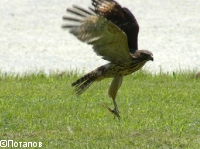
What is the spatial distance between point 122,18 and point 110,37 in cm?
65

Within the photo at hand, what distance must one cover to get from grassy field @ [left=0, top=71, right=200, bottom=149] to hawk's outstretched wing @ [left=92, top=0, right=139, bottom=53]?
2.91 ft

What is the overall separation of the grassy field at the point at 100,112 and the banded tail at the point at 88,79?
31cm

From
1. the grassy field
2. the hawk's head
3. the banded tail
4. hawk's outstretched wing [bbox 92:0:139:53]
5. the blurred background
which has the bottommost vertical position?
the blurred background

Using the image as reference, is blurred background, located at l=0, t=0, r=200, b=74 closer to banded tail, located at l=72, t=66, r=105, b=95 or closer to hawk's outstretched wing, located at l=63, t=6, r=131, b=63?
banded tail, located at l=72, t=66, r=105, b=95

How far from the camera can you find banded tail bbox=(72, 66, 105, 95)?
25.3 ft

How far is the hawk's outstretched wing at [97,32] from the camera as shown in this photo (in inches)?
276

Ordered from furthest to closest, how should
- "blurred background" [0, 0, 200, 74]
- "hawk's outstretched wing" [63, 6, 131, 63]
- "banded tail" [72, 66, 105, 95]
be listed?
"blurred background" [0, 0, 200, 74]
"banded tail" [72, 66, 105, 95]
"hawk's outstretched wing" [63, 6, 131, 63]

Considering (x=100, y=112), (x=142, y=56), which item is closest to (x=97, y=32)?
(x=142, y=56)

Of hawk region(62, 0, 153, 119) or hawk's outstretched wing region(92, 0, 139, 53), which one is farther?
hawk's outstretched wing region(92, 0, 139, 53)

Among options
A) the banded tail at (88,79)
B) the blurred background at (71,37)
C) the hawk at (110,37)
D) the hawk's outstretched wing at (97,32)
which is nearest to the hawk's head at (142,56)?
the hawk at (110,37)

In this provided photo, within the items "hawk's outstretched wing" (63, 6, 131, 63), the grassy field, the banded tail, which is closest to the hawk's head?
"hawk's outstretched wing" (63, 6, 131, 63)

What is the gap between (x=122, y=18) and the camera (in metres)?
7.75

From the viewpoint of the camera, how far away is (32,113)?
7.85m

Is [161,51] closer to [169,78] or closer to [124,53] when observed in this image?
[169,78]
